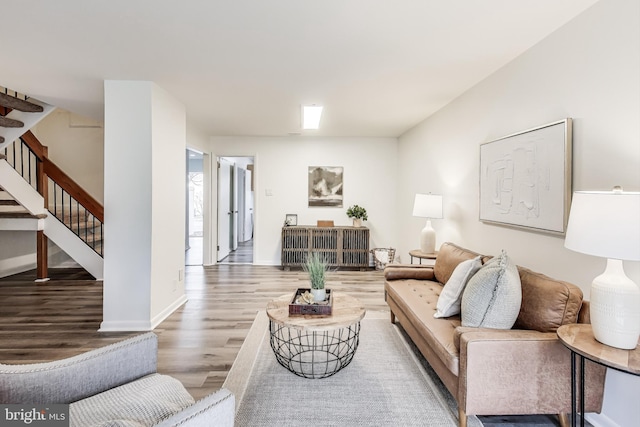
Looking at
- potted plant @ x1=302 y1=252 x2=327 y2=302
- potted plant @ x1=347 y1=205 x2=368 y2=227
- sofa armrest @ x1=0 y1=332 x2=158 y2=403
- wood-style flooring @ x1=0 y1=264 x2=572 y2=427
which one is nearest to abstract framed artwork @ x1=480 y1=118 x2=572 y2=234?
wood-style flooring @ x1=0 y1=264 x2=572 y2=427

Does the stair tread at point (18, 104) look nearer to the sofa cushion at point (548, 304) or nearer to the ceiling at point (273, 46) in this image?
the ceiling at point (273, 46)

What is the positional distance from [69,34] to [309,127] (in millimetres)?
3272

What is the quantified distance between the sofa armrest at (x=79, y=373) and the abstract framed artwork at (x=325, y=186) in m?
4.67

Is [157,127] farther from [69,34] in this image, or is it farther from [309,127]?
[309,127]

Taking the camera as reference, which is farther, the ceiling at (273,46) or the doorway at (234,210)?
the doorway at (234,210)

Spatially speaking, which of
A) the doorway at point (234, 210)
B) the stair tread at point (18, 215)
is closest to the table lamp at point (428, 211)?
the doorway at point (234, 210)

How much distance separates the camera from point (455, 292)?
7.64 feet

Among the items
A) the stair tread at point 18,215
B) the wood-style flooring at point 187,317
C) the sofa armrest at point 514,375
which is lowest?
the wood-style flooring at point 187,317

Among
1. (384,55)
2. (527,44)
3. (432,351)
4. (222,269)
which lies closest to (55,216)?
(222,269)

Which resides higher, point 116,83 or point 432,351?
point 116,83

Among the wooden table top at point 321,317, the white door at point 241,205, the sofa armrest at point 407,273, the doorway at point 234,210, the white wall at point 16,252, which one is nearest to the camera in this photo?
the wooden table top at point 321,317

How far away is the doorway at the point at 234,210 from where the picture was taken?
642 centimetres

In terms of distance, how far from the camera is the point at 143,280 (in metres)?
3.19

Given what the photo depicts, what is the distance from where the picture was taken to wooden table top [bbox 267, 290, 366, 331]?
208 centimetres
